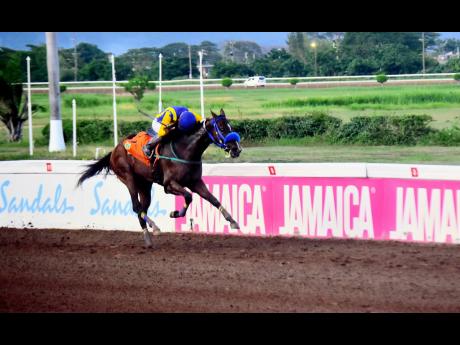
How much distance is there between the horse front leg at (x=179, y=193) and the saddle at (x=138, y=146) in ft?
1.78

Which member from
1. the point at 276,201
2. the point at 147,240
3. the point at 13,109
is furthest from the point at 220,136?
the point at 13,109

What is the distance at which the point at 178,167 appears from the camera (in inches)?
432

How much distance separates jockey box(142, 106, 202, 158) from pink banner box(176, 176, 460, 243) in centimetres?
127

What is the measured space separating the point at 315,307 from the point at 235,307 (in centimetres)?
78

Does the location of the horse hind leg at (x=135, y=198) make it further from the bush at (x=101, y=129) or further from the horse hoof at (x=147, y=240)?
the bush at (x=101, y=129)

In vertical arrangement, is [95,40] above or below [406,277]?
above

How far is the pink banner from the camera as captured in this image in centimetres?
1031

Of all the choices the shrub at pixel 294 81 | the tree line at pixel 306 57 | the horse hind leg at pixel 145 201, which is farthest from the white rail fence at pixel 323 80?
the horse hind leg at pixel 145 201

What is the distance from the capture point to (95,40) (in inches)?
981

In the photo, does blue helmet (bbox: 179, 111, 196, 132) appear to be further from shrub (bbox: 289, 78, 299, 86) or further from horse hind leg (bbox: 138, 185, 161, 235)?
shrub (bbox: 289, 78, 299, 86)

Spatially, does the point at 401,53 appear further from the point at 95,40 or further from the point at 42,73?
the point at 42,73

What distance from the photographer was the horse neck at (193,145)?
10906 mm

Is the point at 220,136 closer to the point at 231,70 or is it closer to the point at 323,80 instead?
the point at 323,80
